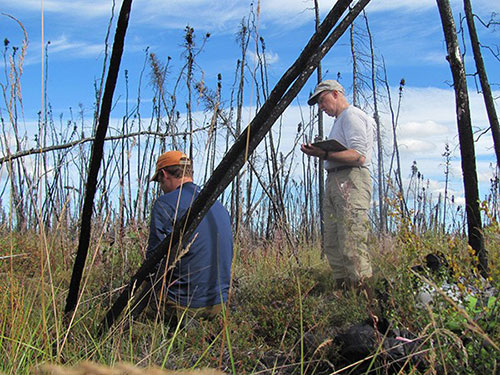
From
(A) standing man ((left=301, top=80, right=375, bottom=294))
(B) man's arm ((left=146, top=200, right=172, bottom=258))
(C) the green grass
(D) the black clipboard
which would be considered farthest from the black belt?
(B) man's arm ((left=146, top=200, right=172, bottom=258))

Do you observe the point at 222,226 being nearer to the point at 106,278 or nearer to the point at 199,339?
the point at 199,339

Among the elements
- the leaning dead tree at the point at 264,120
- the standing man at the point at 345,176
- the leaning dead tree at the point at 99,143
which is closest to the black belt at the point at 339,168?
the standing man at the point at 345,176

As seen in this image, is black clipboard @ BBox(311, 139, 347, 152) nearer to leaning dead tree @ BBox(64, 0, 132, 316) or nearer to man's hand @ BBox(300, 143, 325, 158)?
man's hand @ BBox(300, 143, 325, 158)

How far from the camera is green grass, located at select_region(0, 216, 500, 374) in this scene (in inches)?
68.2

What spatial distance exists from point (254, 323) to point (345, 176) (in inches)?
56.0

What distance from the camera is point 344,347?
87.3 inches

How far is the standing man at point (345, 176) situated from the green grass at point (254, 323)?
236 mm

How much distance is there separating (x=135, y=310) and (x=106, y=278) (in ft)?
4.69

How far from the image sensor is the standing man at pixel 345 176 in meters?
3.73

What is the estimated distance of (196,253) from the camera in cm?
296

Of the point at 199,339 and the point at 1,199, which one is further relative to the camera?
the point at 1,199

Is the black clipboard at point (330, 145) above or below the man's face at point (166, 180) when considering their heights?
above

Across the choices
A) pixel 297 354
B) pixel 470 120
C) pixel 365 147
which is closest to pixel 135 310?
pixel 297 354

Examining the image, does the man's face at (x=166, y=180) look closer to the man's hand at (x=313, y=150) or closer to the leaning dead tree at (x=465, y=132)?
the man's hand at (x=313, y=150)
